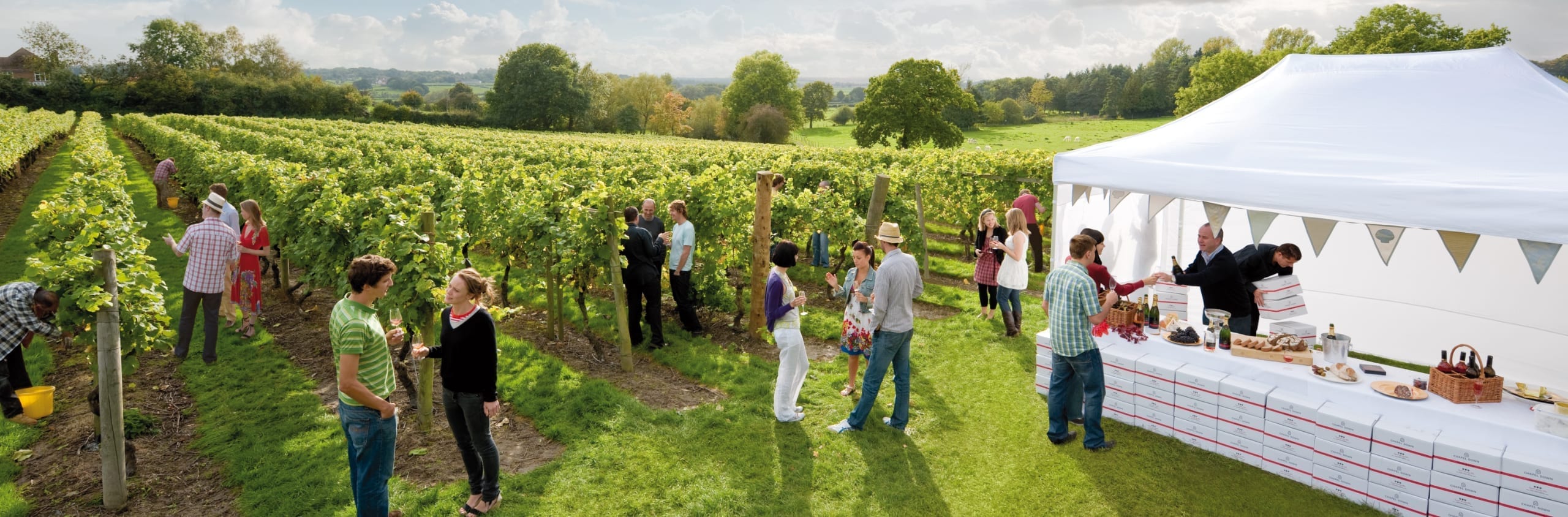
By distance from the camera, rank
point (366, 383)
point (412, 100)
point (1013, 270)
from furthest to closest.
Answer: point (412, 100)
point (1013, 270)
point (366, 383)

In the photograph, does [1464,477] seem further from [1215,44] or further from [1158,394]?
[1215,44]

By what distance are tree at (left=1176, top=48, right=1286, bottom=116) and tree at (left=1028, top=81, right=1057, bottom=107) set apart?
35040mm

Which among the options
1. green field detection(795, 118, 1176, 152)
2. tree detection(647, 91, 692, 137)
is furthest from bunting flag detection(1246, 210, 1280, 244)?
tree detection(647, 91, 692, 137)

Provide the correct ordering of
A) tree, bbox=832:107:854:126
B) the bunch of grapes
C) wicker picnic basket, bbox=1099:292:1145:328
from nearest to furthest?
the bunch of grapes → wicker picnic basket, bbox=1099:292:1145:328 → tree, bbox=832:107:854:126

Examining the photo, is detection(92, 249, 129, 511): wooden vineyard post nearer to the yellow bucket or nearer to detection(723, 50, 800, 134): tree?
the yellow bucket

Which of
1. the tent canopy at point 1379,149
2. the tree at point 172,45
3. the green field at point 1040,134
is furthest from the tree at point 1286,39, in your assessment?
the tree at point 172,45

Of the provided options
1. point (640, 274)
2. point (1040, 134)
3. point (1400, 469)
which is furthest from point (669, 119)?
point (1400, 469)

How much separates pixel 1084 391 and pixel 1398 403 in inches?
78.8

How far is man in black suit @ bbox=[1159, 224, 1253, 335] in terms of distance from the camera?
7059mm

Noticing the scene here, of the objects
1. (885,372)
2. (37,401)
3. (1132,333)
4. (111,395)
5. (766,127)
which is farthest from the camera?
(766,127)

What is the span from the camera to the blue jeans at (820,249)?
43.3 feet

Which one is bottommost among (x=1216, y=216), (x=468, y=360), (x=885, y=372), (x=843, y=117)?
(x=885, y=372)

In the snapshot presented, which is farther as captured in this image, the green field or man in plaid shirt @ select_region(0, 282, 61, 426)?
the green field

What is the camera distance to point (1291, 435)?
5516 millimetres
